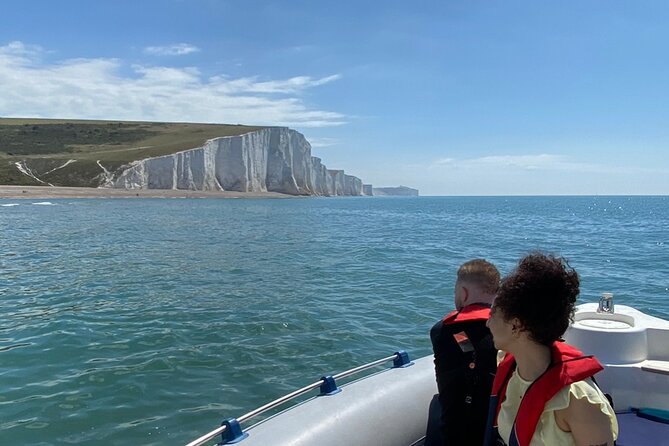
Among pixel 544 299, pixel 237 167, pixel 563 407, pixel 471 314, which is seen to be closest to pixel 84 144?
pixel 237 167

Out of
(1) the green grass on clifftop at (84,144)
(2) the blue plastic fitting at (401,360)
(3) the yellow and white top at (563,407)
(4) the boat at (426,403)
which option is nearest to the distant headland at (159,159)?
(1) the green grass on clifftop at (84,144)

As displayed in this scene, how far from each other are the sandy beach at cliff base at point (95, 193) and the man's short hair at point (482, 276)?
64604mm

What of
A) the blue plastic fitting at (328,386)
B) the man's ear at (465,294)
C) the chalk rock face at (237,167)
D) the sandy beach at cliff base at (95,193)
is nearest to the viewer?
the man's ear at (465,294)

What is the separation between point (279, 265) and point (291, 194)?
80.3 metres

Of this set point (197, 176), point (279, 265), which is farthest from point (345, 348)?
point (197, 176)

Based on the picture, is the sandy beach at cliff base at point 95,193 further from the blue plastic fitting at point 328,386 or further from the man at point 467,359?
the man at point 467,359

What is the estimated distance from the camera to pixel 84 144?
103375 mm

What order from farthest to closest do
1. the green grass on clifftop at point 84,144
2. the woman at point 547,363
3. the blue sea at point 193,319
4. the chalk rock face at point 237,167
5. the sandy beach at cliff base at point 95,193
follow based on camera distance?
the chalk rock face at point 237,167 < the green grass on clifftop at point 84,144 < the sandy beach at cliff base at point 95,193 < the blue sea at point 193,319 < the woman at point 547,363

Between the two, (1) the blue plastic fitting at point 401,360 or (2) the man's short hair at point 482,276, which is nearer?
(2) the man's short hair at point 482,276

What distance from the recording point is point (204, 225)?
31.8 meters

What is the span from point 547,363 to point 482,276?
3.00 feet

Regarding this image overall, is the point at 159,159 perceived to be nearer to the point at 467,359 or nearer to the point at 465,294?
the point at 465,294

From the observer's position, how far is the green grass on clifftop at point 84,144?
75.1 metres

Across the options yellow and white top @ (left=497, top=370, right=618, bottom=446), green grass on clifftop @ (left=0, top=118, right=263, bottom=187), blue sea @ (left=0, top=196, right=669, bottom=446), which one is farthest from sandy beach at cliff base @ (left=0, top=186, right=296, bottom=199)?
yellow and white top @ (left=497, top=370, right=618, bottom=446)
